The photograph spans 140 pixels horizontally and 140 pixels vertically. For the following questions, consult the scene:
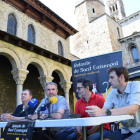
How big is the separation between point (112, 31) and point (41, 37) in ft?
34.0

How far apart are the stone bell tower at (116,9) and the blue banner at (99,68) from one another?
40.1 m

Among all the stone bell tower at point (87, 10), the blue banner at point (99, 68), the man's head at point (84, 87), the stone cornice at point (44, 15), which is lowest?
the man's head at point (84, 87)

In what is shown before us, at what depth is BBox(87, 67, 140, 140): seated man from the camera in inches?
64.4

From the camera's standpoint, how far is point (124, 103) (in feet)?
6.28

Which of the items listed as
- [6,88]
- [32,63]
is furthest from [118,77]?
[6,88]

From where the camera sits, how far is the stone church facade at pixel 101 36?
16.9 meters

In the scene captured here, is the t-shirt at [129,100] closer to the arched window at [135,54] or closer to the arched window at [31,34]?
the arched window at [31,34]

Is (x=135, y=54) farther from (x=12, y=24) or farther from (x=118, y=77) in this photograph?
(x=118, y=77)

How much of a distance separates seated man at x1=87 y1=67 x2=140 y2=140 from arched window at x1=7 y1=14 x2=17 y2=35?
9465mm

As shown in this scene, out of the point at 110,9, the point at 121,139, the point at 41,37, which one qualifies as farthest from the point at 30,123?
the point at 110,9

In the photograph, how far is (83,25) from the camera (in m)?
20.4

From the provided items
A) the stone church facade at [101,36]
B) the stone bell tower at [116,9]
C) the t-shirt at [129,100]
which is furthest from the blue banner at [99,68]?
the stone bell tower at [116,9]

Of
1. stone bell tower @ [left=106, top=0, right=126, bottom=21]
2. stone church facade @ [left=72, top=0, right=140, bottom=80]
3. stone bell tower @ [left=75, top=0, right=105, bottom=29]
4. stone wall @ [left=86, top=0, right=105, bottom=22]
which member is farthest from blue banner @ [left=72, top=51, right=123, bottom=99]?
stone bell tower @ [left=106, top=0, right=126, bottom=21]

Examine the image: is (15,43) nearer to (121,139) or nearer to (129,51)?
(121,139)
